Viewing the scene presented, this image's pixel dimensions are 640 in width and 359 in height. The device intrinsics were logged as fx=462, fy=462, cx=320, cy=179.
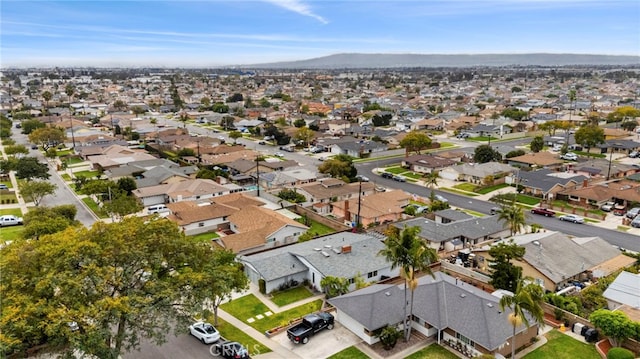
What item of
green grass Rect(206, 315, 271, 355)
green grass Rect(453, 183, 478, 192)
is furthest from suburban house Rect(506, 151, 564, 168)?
green grass Rect(206, 315, 271, 355)

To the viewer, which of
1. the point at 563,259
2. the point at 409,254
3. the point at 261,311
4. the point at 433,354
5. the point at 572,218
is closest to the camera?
the point at 409,254

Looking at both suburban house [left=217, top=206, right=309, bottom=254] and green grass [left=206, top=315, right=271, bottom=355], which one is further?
suburban house [left=217, top=206, right=309, bottom=254]

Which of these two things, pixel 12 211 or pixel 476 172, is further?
pixel 476 172

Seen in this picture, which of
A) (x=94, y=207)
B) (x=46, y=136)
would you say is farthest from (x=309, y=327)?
(x=46, y=136)

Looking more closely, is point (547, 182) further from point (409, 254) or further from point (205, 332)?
point (205, 332)

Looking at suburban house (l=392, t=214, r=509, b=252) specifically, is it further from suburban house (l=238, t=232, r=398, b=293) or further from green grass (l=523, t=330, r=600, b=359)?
green grass (l=523, t=330, r=600, b=359)

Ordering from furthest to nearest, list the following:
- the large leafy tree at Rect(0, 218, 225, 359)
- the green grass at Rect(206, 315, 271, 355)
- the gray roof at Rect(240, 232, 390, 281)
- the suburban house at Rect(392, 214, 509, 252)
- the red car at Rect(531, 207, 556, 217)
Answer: the red car at Rect(531, 207, 556, 217) < the suburban house at Rect(392, 214, 509, 252) < the gray roof at Rect(240, 232, 390, 281) < the green grass at Rect(206, 315, 271, 355) < the large leafy tree at Rect(0, 218, 225, 359)

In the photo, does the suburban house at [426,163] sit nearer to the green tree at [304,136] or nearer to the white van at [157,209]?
the green tree at [304,136]
